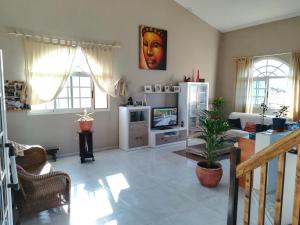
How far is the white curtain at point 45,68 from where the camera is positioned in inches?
173

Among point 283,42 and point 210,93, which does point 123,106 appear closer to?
point 210,93

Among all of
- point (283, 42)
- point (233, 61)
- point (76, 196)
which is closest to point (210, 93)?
point (233, 61)

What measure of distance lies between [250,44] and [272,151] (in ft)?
20.3

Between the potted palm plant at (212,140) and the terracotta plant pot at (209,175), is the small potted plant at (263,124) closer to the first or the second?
the potted palm plant at (212,140)

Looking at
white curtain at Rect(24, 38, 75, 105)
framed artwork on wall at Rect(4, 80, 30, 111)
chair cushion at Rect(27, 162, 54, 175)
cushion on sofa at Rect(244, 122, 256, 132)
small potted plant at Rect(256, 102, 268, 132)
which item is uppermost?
white curtain at Rect(24, 38, 75, 105)

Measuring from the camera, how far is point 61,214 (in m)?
2.79

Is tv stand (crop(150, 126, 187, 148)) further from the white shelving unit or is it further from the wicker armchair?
the wicker armchair

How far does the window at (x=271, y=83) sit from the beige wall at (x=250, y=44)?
1.11 ft

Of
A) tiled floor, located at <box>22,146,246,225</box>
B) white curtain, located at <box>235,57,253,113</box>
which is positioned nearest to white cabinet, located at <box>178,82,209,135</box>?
white curtain, located at <box>235,57,253,113</box>

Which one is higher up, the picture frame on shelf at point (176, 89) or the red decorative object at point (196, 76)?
the red decorative object at point (196, 76)

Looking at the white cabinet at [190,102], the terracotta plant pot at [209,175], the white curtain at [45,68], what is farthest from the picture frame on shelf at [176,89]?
the terracotta plant pot at [209,175]

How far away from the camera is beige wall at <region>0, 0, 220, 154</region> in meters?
4.32

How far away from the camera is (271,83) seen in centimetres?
643

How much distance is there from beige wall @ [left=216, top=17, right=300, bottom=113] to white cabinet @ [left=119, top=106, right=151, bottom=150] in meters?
3.14
